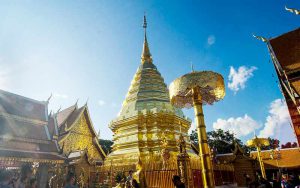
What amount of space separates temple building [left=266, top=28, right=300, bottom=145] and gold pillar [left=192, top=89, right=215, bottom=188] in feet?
33.9

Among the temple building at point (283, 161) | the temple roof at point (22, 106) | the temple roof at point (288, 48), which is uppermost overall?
the temple roof at point (288, 48)

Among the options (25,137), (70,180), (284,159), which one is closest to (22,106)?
(25,137)

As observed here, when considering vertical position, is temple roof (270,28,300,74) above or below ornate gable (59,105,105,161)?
above

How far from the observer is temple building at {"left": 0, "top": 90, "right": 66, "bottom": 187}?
40.0 ft

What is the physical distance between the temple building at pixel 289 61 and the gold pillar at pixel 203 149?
10.3 m

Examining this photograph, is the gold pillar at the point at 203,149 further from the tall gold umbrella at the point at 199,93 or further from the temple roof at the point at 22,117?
the temple roof at the point at 22,117

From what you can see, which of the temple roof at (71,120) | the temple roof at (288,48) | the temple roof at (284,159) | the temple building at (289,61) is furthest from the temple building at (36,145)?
the temple roof at (284,159)

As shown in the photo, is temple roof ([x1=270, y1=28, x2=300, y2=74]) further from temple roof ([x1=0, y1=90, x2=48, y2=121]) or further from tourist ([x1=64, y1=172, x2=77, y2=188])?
temple roof ([x1=0, y1=90, x2=48, y2=121])

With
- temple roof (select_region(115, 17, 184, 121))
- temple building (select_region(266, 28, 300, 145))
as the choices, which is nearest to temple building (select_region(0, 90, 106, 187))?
temple roof (select_region(115, 17, 184, 121))

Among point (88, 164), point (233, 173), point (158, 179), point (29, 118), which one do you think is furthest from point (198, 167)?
point (29, 118)

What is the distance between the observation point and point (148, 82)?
1816 centimetres

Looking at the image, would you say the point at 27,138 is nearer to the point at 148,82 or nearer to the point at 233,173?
the point at 148,82

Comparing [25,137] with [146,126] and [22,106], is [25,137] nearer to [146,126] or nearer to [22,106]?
[22,106]

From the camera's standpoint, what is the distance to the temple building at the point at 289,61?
13.1 metres
